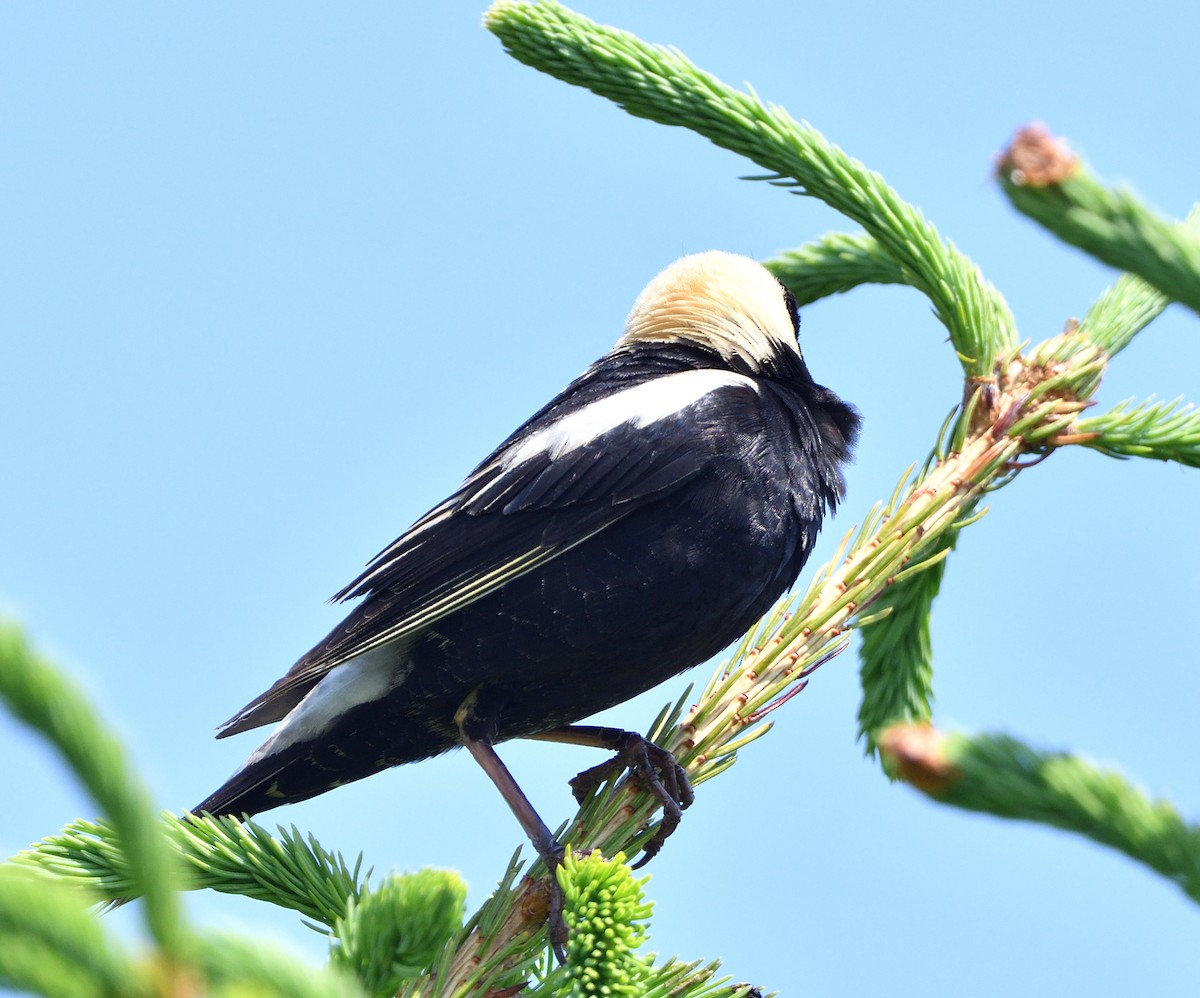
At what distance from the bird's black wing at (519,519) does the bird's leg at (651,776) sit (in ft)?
1.94

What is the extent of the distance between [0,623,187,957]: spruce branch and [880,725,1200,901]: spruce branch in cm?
50

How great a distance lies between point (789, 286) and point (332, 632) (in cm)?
173

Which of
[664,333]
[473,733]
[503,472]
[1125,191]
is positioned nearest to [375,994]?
[1125,191]

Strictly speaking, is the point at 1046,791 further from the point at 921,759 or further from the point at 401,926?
the point at 401,926

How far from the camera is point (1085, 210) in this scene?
969 millimetres

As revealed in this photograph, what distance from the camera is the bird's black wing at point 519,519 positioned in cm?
356

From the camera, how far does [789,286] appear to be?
380 centimetres

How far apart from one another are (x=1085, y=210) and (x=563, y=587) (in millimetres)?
2615

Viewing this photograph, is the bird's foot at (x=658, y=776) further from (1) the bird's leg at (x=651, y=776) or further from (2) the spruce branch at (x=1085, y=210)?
(2) the spruce branch at (x=1085, y=210)

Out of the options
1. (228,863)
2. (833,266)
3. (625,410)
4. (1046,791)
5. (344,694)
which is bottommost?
(1046,791)

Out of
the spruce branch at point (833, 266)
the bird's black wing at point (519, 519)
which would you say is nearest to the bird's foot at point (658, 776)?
the bird's black wing at point (519, 519)

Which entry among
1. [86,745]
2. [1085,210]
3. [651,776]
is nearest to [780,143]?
[651,776]

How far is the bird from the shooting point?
11.3 feet

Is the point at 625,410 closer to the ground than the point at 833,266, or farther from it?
farther from it
